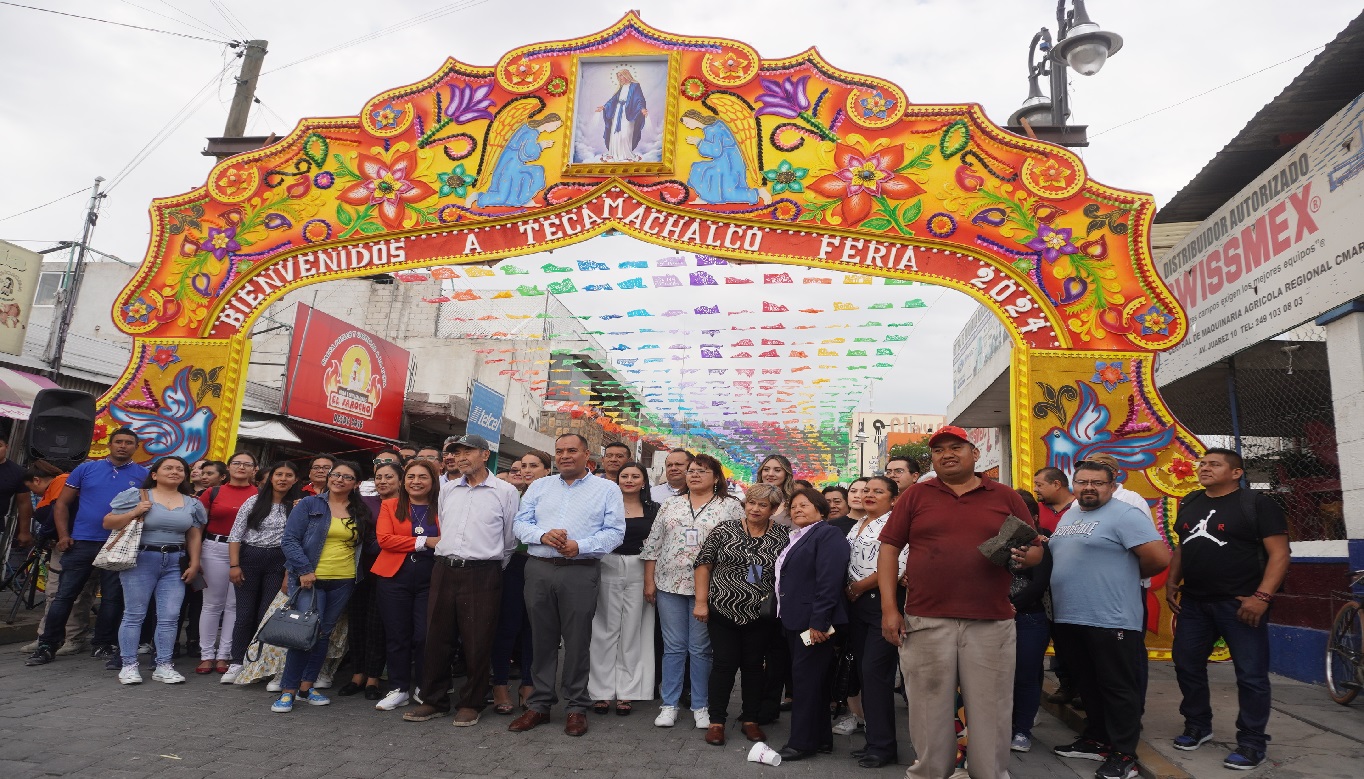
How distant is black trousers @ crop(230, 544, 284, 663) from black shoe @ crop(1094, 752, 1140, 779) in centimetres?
536

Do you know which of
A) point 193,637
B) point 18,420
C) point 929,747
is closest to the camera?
Answer: point 929,747

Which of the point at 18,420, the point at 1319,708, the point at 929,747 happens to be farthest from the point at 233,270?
the point at 1319,708

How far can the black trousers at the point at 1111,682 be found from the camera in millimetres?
4406

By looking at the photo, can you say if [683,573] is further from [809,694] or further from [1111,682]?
[1111,682]

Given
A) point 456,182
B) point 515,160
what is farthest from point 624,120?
point 456,182

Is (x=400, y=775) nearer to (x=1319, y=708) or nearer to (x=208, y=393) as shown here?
(x=1319, y=708)

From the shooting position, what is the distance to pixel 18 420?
10.2m

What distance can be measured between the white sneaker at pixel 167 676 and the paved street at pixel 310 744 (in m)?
0.16

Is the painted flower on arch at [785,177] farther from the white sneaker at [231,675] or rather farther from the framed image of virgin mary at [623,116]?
the white sneaker at [231,675]

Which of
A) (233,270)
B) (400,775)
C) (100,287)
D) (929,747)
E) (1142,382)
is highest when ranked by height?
(100,287)

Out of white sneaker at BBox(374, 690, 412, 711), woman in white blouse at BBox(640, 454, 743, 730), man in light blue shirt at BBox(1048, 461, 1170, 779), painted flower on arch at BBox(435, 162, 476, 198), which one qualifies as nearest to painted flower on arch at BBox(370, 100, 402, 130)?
painted flower on arch at BBox(435, 162, 476, 198)

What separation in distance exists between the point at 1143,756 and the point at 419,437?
16.8m

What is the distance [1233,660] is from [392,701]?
4.96 metres

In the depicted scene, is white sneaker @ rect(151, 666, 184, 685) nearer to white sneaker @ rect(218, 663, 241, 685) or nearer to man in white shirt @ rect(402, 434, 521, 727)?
white sneaker @ rect(218, 663, 241, 685)
